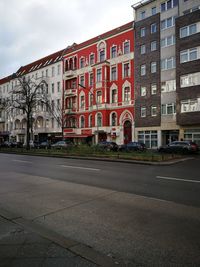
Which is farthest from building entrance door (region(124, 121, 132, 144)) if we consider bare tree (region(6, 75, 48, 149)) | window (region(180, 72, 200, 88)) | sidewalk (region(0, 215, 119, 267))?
sidewalk (region(0, 215, 119, 267))

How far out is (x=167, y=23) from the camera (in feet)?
113

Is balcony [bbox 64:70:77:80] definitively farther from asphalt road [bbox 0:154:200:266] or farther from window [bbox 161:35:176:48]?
asphalt road [bbox 0:154:200:266]

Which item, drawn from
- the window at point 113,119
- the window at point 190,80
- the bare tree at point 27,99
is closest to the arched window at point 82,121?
the window at point 113,119

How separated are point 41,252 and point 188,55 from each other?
31.9 metres

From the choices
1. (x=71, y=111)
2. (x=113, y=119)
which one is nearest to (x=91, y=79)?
(x=71, y=111)

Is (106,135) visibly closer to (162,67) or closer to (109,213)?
(162,67)

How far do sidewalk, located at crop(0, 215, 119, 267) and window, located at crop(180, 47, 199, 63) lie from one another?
1218 inches

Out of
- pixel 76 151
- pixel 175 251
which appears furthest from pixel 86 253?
pixel 76 151

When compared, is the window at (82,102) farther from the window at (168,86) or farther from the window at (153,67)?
the window at (168,86)

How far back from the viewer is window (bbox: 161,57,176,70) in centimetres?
3347

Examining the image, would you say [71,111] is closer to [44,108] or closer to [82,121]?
[82,121]

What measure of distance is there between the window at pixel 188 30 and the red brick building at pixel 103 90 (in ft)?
28.8

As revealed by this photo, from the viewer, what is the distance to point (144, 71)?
121 ft

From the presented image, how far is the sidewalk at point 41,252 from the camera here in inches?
127
